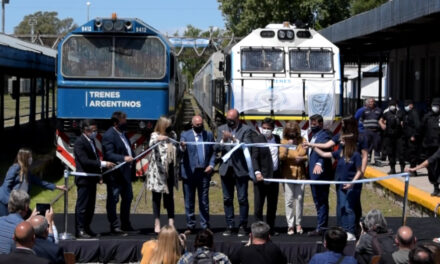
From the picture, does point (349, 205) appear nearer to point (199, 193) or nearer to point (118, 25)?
point (199, 193)

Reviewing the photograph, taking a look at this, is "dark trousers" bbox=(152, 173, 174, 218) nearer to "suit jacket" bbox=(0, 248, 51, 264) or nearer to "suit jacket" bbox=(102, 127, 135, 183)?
"suit jacket" bbox=(102, 127, 135, 183)

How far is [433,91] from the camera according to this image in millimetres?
32562

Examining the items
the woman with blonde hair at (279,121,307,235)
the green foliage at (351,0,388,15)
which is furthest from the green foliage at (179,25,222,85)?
the woman with blonde hair at (279,121,307,235)

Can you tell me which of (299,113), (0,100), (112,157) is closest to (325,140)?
(112,157)

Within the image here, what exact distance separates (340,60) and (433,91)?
1166 centimetres

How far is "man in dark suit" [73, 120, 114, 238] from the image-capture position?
39.5ft

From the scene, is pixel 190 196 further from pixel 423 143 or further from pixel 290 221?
pixel 423 143

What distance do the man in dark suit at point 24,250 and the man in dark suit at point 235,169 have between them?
4.95 m

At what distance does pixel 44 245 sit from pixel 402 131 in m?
14.2

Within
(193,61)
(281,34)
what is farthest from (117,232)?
(193,61)

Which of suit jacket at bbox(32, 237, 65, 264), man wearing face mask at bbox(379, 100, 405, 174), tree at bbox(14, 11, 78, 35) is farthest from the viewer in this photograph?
tree at bbox(14, 11, 78, 35)

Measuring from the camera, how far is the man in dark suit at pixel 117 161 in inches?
484

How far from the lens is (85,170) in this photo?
12133 millimetres

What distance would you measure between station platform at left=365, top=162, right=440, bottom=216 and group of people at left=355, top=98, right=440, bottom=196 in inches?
17.9
